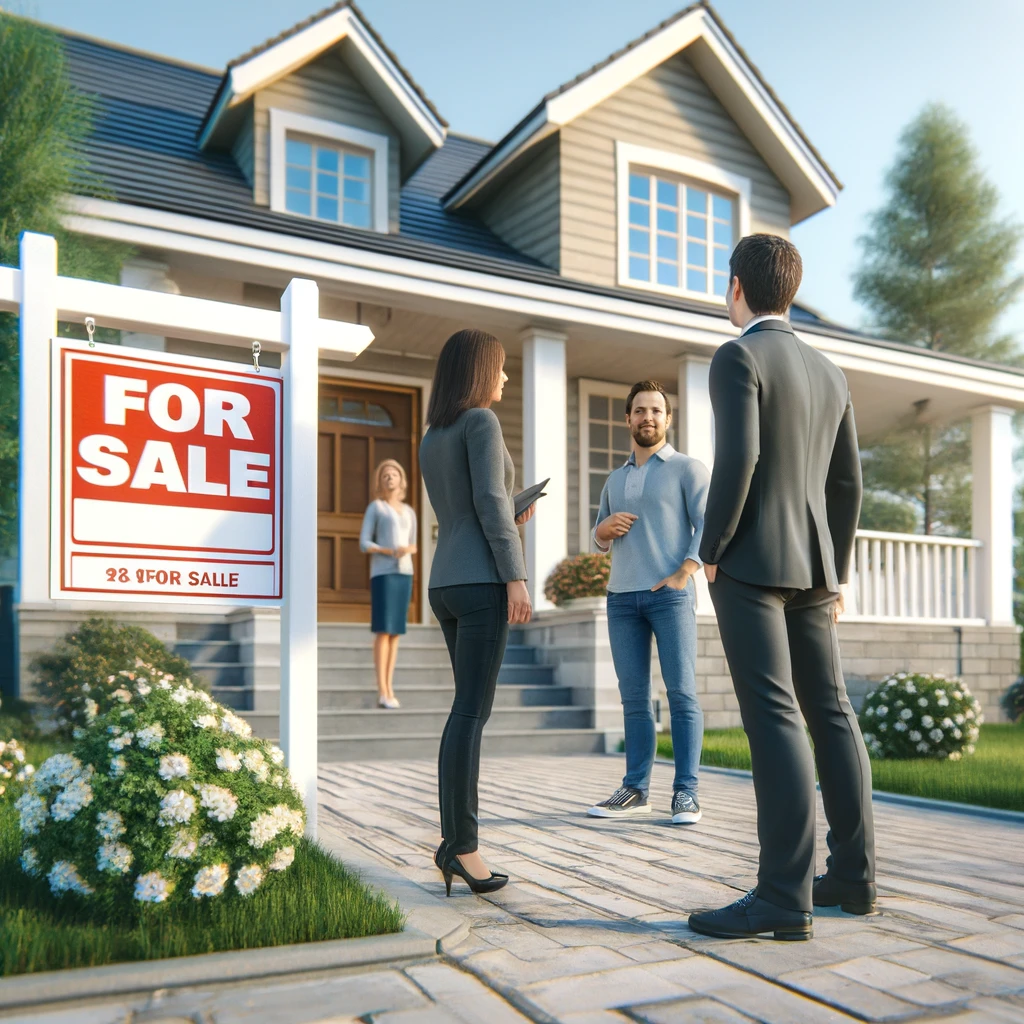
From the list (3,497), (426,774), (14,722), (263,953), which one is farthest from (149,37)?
(263,953)

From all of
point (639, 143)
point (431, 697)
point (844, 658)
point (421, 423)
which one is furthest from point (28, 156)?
point (844, 658)

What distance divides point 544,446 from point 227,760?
688 centimetres

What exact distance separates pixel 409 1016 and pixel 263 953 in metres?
0.45

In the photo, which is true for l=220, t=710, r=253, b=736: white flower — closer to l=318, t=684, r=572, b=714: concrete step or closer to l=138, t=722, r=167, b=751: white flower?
l=138, t=722, r=167, b=751: white flower

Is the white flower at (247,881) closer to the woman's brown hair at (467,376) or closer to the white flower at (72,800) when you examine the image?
the white flower at (72,800)

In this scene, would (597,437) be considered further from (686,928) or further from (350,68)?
(686,928)

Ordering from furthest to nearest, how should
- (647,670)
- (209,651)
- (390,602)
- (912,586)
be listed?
(912,586)
(209,651)
(390,602)
(647,670)

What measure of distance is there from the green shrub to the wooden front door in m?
6.96

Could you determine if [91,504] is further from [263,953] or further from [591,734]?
[591,734]

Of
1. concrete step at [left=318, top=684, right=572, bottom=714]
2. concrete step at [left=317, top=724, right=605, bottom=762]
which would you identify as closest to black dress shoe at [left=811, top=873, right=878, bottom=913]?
concrete step at [left=317, top=724, right=605, bottom=762]

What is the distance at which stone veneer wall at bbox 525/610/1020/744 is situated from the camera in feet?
26.8

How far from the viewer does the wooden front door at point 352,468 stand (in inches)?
416

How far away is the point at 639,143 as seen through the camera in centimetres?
1109

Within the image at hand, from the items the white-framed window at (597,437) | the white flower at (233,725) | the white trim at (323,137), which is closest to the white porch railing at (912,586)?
the white-framed window at (597,437)
